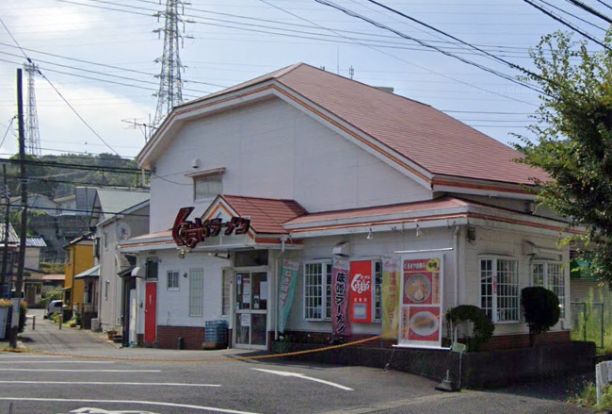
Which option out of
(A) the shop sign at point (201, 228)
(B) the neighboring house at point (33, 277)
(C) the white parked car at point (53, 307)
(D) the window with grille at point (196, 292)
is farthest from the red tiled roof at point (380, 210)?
(B) the neighboring house at point (33, 277)

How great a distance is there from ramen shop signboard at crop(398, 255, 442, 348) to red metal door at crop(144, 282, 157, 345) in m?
11.2

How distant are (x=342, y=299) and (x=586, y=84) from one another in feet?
24.8

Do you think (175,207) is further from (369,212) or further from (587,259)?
(587,259)

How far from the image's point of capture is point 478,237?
16.6 meters

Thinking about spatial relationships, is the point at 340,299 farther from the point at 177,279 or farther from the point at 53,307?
the point at 53,307

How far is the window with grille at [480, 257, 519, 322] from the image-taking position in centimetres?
1669

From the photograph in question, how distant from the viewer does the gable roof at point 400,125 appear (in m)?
18.7

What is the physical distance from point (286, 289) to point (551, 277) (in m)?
6.56

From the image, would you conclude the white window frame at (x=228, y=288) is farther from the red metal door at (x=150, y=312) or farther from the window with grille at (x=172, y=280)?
the red metal door at (x=150, y=312)

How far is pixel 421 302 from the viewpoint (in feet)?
53.3

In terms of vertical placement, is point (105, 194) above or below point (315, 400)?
above

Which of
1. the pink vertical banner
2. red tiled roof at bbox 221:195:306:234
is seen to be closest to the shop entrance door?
red tiled roof at bbox 221:195:306:234

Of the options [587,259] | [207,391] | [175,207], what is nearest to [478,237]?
[587,259]

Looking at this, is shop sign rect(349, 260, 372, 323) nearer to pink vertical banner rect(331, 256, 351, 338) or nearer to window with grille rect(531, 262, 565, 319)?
pink vertical banner rect(331, 256, 351, 338)
